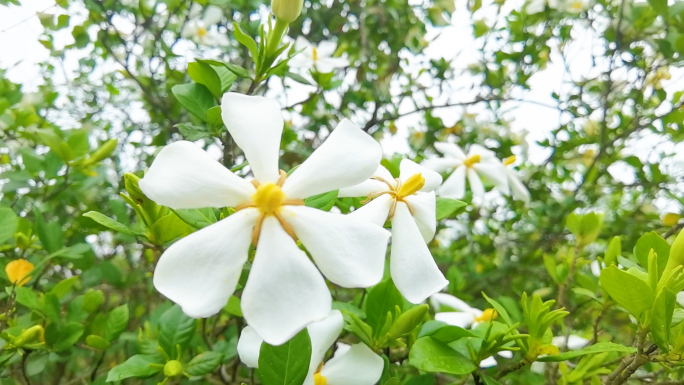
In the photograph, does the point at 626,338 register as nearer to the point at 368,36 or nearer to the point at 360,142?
the point at 368,36

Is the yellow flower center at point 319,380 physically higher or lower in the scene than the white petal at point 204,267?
lower

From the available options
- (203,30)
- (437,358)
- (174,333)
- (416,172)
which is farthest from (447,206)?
(203,30)

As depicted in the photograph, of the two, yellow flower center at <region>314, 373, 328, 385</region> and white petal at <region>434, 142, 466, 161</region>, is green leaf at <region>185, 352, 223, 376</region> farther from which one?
white petal at <region>434, 142, 466, 161</region>

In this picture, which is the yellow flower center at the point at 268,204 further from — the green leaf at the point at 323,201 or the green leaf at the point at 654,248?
the green leaf at the point at 654,248

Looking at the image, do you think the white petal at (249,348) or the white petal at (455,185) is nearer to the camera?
the white petal at (249,348)

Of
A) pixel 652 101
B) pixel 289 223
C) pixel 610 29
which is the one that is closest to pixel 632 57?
pixel 610 29

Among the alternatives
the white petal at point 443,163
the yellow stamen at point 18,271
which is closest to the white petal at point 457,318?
the white petal at point 443,163
